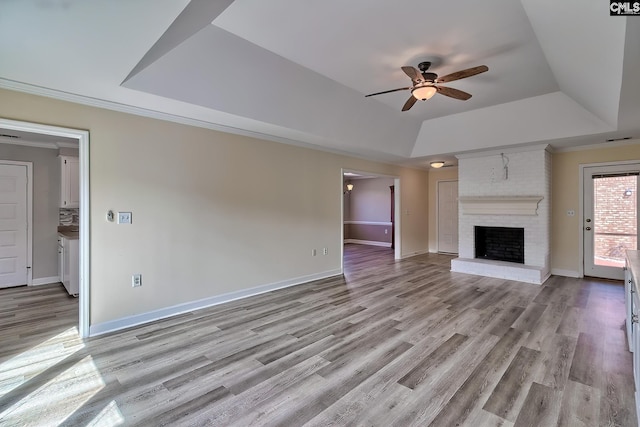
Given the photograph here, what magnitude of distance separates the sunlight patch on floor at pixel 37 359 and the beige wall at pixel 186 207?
314 mm

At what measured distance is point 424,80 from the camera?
3.07 m

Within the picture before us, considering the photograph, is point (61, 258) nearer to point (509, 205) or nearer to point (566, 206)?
point (509, 205)

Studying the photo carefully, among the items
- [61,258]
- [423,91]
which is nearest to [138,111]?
[423,91]

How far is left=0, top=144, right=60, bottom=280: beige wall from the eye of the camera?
16.8ft

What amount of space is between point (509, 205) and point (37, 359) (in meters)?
7.16

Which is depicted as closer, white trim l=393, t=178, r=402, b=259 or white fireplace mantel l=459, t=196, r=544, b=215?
white fireplace mantel l=459, t=196, r=544, b=215

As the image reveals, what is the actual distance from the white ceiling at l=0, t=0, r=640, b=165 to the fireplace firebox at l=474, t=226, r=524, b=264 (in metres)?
2.13

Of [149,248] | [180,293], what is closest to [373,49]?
[149,248]

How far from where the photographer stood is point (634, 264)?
2570mm

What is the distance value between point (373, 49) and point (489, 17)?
1042 millimetres

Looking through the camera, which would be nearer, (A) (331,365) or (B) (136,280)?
(A) (331,365)

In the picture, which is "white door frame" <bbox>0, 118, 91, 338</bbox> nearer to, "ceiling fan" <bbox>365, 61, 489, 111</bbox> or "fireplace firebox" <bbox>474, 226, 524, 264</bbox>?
"ceiling fan" <bbox>365, 61, 489, 111</bbox>

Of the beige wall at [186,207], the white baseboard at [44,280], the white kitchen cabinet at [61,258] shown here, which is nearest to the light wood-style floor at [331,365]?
the beige wall at [186,207]

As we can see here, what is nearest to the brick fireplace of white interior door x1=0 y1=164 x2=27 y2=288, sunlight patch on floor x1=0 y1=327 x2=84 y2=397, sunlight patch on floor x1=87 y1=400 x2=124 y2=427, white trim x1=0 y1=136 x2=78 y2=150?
sunlight patch on floor x1=87 y1=400 x2=124 y2=427
